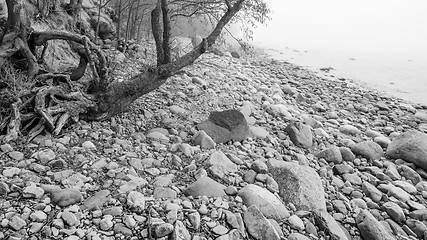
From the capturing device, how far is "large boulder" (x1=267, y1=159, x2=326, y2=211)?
11.9ft

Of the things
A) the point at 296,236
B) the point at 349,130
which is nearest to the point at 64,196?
the point at 296,236

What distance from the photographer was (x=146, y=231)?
2682mm

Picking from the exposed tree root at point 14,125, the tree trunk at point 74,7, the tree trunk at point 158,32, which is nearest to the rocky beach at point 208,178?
the exposed tree root at point 14,125

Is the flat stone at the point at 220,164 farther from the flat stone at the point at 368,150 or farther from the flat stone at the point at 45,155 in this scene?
the flat stone at the point at 368,150

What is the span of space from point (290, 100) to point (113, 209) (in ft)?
21.2

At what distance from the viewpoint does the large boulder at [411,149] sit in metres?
5.11

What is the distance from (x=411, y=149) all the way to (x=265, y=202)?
3583 mm

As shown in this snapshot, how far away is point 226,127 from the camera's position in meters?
4.97

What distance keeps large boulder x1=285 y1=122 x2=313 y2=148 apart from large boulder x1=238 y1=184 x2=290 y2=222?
2133 millimetres

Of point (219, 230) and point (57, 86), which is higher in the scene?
point (57, 86)

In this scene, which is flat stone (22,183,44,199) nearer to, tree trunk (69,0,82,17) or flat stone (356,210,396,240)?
flat stone (356,210,396,240)

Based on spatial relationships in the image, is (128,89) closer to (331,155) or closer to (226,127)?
(226,127)

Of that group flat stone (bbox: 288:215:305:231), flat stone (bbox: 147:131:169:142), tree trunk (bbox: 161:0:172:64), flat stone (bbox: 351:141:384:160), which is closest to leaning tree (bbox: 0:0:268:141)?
tree trunk (bbox: 161:0:172:64)

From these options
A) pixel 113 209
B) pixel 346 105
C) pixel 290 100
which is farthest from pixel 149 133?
pixel 346 105
